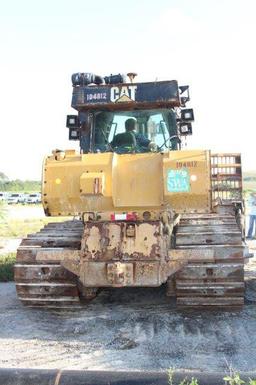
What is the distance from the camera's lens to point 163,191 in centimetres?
725

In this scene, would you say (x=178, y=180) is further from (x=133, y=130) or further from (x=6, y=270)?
(x=6, y=270)

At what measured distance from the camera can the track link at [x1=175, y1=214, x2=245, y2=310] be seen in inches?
271

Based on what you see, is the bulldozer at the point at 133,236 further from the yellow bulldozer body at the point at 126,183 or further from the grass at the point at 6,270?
the grass at the point at 6,270

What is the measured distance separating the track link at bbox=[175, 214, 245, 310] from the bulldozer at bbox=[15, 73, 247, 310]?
1cm

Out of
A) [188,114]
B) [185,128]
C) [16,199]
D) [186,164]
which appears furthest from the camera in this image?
[16,199]

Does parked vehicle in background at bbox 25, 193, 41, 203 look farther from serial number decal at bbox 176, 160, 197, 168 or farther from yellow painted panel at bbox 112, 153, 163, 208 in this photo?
serial number decal at bbox 176, 160, 197, 168

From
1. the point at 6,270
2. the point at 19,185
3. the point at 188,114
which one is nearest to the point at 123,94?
the point at 188,114

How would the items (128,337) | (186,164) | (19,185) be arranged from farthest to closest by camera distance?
1. (19,185)
2. (186,164)
3. (128,337)

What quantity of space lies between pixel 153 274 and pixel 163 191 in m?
1.15

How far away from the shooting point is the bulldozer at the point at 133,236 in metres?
6.87

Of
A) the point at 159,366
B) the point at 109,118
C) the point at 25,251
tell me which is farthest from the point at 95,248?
the point at 109,118

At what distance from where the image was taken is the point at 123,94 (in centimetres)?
859

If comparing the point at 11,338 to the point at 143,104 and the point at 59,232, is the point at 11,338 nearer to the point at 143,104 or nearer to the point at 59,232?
the point at 59,232

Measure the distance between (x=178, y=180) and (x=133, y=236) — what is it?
0.96m
